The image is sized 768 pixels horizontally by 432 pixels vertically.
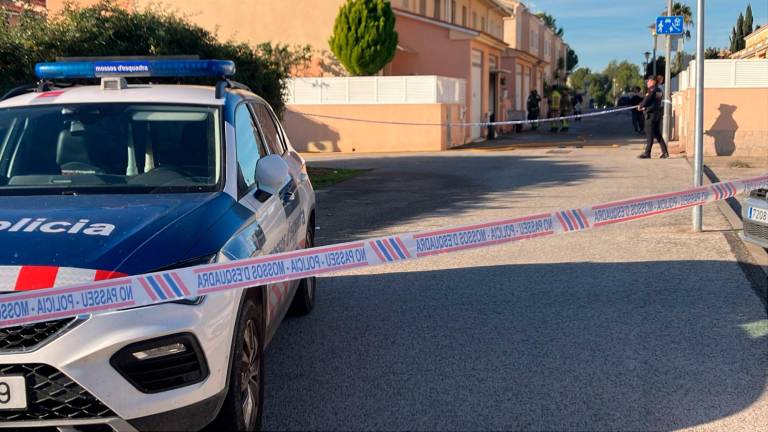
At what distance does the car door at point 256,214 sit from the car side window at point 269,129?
0.21 m

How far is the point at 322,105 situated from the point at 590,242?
17209 millimetres

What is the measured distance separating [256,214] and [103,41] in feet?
35.9

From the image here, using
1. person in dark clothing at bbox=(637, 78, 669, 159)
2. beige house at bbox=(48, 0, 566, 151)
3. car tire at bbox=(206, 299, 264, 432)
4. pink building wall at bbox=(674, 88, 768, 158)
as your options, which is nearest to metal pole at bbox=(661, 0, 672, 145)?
pink building wall at bbox=(674, 88, 768, 158)

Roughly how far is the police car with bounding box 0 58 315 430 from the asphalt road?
2.00 feet

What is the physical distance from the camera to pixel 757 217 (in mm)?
7230

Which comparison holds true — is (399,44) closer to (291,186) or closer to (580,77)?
(291,186)

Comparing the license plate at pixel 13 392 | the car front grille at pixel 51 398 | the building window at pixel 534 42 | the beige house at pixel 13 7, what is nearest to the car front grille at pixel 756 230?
the car front grille at pixel 51 398

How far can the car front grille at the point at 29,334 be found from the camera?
3188 mm

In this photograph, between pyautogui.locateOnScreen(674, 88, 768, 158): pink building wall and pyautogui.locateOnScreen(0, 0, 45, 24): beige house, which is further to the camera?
pyautogui.locateOnScreen(674, 88, 768, 158): pink building wall

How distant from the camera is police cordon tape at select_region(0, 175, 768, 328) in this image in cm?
319

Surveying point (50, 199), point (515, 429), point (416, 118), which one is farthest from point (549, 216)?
point (416, 118)

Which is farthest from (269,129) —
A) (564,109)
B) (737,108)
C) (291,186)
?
(564,109)

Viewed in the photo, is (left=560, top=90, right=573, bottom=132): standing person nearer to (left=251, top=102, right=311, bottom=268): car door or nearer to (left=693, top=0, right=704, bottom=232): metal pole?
(left=693, top=0, right=704, bottom=232): metal pole

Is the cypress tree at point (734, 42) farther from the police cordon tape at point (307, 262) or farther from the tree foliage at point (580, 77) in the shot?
the tree foliage at point (580, 77)
